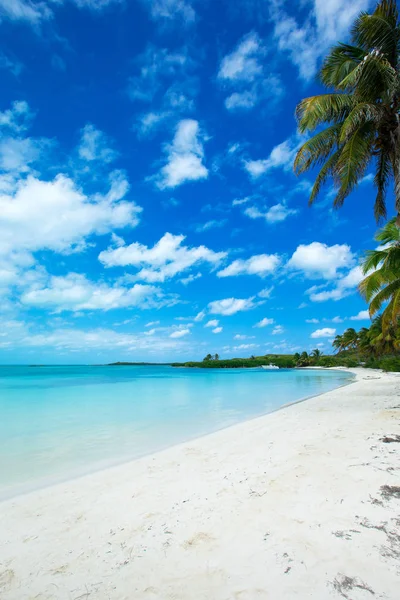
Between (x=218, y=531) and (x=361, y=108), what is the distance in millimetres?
8298

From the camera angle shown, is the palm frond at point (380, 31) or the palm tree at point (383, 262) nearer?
the palm frond at point (380, 31)

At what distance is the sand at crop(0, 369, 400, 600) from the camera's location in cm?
223

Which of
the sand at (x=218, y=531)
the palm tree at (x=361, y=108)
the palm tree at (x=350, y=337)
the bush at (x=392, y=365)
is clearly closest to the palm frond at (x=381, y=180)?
the palm tree at (x=361, y=108)

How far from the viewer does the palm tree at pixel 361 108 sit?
6730mm

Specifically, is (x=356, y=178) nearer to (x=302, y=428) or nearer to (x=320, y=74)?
(x=320, y=74)

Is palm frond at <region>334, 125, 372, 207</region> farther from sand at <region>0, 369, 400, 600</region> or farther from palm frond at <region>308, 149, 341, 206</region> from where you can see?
sand at <region>0, 369, 400, 600</region>

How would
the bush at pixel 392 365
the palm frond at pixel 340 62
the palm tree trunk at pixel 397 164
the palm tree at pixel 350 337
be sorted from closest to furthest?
the palm tree trunk at pixel 397 164 < the palm frond at pixel 340 62 < the bush at pixel 392 365 < the palm tree at pixel 350 337

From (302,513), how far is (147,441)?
17.7 ft

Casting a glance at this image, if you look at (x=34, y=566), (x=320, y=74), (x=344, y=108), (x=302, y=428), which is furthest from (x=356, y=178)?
(x=34, y=566)

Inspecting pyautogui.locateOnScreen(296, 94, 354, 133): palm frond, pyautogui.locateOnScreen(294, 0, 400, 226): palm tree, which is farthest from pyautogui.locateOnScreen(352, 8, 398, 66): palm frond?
pyautogui.locateOnScreen(296, 94, 354, 133): palm frond

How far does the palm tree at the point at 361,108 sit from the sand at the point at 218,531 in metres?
6.01

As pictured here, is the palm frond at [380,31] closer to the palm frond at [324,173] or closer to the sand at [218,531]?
the palm frond at [324,173]

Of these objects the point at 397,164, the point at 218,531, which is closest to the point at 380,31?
the point at 397,164

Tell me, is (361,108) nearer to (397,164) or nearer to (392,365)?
(397,164)
